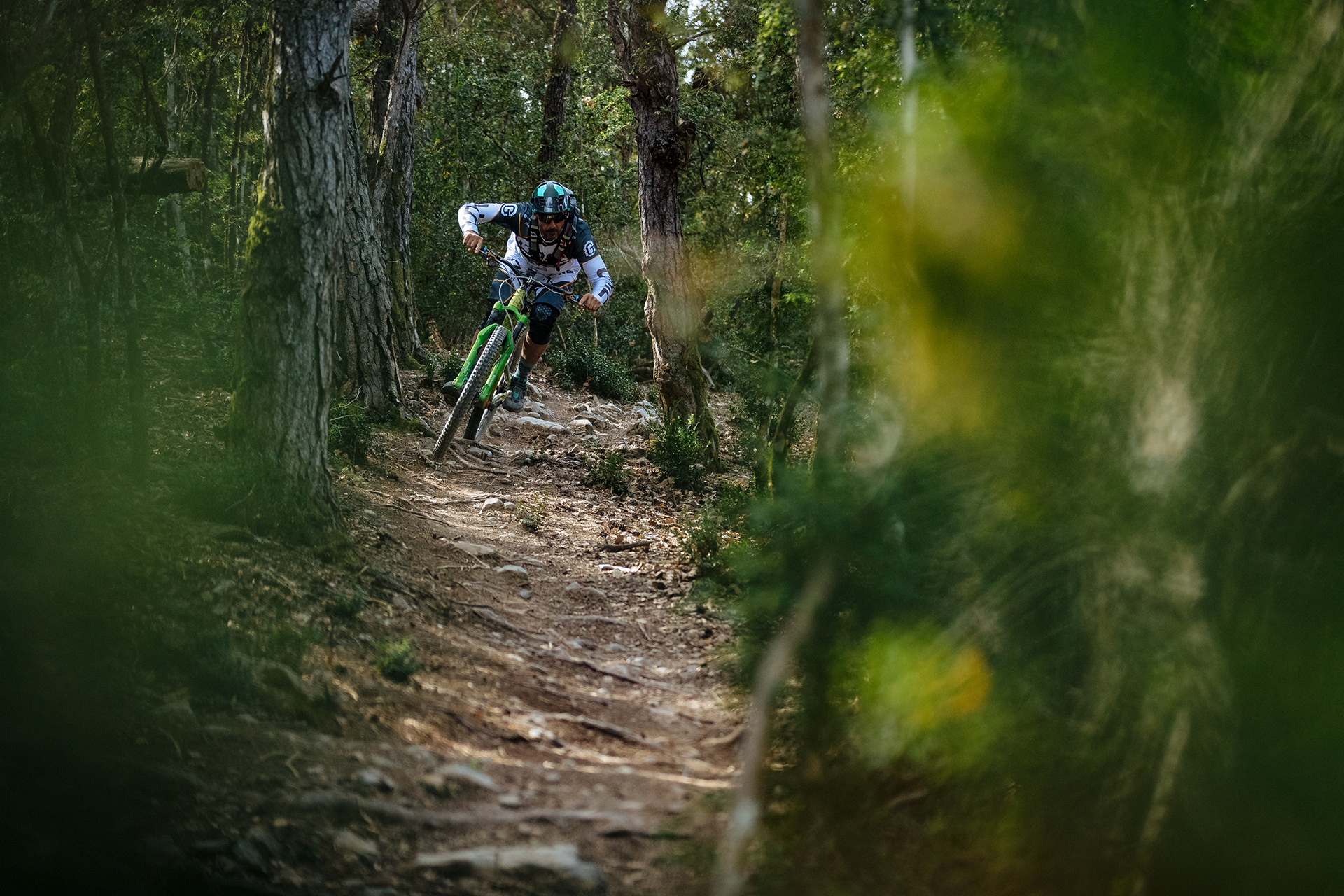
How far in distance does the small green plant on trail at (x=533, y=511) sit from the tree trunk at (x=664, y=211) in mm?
2706

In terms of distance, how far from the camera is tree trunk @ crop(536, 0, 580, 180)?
17.0 metres

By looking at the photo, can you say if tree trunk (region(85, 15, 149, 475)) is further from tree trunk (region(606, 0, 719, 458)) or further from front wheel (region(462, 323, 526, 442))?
tree trunk (region(606, 0, 719, 458))

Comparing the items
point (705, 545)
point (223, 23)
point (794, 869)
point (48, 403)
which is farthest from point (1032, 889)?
point (223, 23)

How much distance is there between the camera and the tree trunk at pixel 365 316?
27.8 ft

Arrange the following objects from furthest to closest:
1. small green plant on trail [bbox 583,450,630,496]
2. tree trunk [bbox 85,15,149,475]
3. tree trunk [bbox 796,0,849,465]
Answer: small green plant on trail [bbox 583,450,630,496] < tree trunk [bbox 85,15,149,475] < tree trunk [bbox 796,0,849,465]

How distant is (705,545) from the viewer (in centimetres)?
695

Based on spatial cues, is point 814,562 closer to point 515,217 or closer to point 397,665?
point 397,665

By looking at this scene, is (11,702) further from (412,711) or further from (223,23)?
(223,23)

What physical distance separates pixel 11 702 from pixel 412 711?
134 centimetres

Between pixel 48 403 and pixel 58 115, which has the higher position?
pixel 58 115

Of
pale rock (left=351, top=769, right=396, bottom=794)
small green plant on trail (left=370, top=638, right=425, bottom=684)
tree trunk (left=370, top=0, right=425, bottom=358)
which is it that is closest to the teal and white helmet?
tree trunk (left=370, top=0, right=425, bottom=358)

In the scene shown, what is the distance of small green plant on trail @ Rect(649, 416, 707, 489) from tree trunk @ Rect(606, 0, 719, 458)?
0.57 meters

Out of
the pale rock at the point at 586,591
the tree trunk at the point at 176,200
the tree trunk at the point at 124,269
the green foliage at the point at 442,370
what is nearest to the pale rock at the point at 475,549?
the pale rock at the point at 586,591

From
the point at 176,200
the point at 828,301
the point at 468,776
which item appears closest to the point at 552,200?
the point at 828,301
